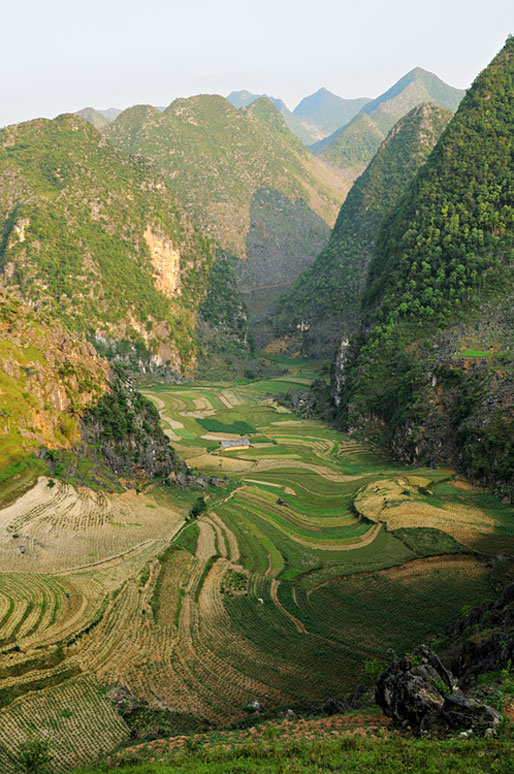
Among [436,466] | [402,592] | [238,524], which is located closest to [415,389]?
[436,466]

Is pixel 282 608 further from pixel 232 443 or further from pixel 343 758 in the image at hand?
pixel 232 443

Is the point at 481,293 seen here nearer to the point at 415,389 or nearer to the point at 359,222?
the point at 415,389

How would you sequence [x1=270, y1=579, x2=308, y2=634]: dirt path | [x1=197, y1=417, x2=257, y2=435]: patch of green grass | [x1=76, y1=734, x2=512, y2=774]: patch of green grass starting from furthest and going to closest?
[x1=197, y1=417, x2=257, y2=435]: patch of green grass < [x1=270, y1=579, x2=308, y2=634]: dirt path < [x1=76, y1=734, x2=512, y2=774]: patch of green grass

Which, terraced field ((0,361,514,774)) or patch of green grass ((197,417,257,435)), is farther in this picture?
patch of green grass ((197,417,257,435))

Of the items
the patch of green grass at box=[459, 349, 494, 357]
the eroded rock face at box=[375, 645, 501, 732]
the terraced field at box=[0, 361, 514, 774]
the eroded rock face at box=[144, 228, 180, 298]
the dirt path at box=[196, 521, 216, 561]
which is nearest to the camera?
the eroded rock face at box=[375, 645, 501, 732]

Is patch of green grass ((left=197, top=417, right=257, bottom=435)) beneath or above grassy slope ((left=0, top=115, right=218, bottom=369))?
beneath

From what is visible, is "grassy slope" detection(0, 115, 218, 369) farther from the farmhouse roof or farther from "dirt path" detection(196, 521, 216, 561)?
"dirt path" detection(196, 521, 216, 561)

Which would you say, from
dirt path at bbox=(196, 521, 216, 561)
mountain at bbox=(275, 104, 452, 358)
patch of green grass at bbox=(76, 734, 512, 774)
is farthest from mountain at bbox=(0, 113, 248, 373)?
patch of green grass at bbox=(76, 734, 512, 774)
